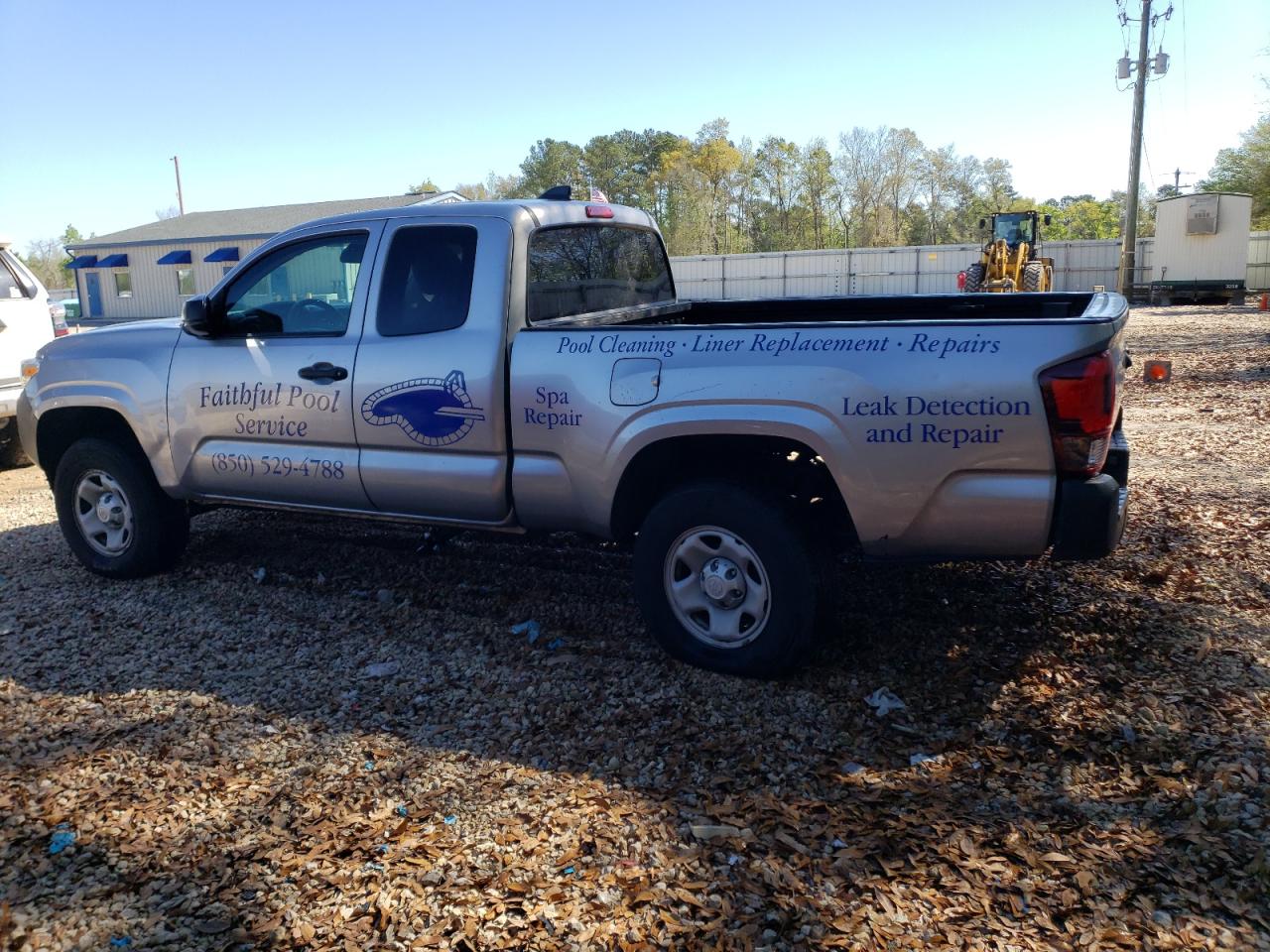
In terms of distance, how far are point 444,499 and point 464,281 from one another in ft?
3.38

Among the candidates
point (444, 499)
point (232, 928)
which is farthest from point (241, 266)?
point (232, 928)

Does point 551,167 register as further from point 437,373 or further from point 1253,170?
point 437,373

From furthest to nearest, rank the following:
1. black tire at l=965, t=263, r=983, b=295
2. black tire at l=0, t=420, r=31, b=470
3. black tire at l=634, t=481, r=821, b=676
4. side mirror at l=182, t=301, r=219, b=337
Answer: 1. black tire at l=965, t=263, r=983, b=295
2. black tire at l=0, t=420, r=31, b=470
3. side mirror at l=182, t=301, r=219, b=337
4. black tire at l=634, t=481, r=821, b=676

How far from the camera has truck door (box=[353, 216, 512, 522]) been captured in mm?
4605

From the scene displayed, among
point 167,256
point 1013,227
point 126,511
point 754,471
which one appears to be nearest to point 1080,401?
point 754,471

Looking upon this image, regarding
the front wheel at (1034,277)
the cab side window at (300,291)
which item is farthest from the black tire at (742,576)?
the front wheel at (1034,277)

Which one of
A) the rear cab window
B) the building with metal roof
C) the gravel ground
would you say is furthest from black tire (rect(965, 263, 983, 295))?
the rear cab window

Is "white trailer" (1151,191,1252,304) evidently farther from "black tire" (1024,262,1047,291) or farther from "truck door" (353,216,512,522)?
"truck door" (353,216,512,522)

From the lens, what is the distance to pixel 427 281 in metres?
4.88

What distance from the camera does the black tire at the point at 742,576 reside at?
4.06 metres

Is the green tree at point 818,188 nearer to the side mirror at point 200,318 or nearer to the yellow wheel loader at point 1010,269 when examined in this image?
the yellow wheel loader at point 1010,269

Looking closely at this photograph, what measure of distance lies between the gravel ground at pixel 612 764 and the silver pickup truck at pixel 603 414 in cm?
55

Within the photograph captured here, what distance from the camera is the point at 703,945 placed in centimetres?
271

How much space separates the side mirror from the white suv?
501 centimetres
